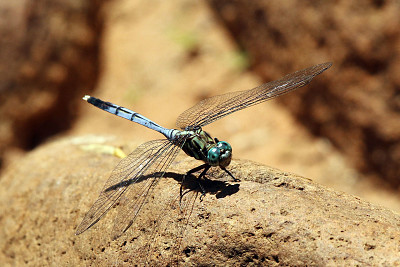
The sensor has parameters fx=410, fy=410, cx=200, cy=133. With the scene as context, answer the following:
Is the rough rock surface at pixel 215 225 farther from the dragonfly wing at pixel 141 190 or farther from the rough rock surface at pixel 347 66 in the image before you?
the rough rock surface at pixel 347 66

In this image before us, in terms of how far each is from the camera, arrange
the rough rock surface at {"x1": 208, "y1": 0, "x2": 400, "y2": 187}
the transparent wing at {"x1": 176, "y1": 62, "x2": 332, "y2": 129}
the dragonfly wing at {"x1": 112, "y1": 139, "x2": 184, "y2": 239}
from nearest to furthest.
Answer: the dragonfly wing at {"x1": 112, "y1": 139, "x2": 184, "y2": 239}
the transparent wing at {"x1": 176, "y1": 62, "x2": 332, "y2": 129}
the rough rock surface at {"x1": 208, "y1": 0, "x2": 400, "y2": 187}

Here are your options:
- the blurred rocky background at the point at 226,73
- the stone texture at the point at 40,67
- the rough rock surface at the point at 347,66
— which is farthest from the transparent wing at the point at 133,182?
the stone texture at the point at 40,67

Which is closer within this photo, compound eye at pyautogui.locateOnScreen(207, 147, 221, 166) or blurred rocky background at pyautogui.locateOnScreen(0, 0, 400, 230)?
compound eye at pyautogui.locateOnScreen(207, 147, 221, 166)

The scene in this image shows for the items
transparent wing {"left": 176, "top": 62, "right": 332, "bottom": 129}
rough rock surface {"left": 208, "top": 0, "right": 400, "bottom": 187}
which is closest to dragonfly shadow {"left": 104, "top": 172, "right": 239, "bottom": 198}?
transparent wing {"left": 176, "top": 62, "right": 332, "bottom": 129}

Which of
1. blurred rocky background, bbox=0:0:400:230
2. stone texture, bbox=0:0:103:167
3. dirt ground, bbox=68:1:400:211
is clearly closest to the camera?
blurred rocky background, bbox=0:0:400:230

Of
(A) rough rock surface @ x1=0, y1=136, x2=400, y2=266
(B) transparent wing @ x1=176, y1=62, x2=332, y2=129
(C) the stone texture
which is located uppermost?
(C) the stone texture

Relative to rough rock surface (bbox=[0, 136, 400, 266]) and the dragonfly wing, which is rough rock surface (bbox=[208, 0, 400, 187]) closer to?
rough rock surface (bbox=[0, 136, 400, 266])

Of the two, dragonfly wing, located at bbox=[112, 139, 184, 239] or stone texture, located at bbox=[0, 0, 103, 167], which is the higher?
stone texture, located at bbox=[0, 0, 103, 167]

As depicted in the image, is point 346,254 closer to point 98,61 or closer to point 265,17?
point 265,17
